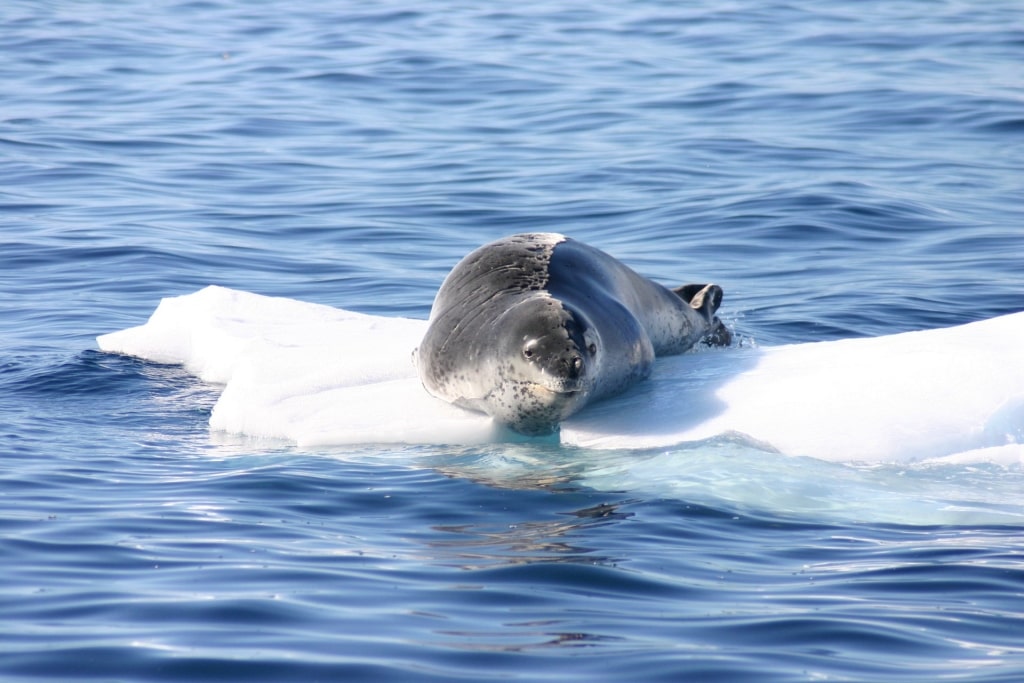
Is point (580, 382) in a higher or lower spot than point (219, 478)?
higher

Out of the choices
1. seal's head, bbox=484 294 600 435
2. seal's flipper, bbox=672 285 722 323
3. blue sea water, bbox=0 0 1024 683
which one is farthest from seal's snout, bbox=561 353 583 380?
seal's flipper, bbox=672 285 722 323

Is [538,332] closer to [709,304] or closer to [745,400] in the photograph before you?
[745,400]

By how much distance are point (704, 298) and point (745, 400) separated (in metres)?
1.52

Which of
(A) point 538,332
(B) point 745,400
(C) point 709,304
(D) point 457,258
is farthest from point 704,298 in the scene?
(D) point 457,258

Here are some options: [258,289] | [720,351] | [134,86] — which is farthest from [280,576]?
[134,86]

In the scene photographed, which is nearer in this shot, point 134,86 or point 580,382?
point 580,382

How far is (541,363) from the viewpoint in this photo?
5852 mm

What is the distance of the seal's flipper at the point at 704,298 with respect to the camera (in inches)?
306

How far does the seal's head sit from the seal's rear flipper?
1.76 metres

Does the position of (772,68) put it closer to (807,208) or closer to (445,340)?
(807,208)

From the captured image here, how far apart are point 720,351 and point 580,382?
1.79m

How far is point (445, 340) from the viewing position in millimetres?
6434

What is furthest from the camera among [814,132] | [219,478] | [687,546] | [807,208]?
[814,132]

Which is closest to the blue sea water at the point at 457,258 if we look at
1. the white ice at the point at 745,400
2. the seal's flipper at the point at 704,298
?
the white ice at the point at 745,400
